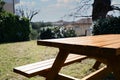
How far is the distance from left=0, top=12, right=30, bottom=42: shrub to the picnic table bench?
11964mm

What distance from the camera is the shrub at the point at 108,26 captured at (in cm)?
798

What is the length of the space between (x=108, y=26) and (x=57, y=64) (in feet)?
17.6

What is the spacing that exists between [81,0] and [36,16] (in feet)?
115

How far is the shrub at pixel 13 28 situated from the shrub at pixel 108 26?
862 centimetres

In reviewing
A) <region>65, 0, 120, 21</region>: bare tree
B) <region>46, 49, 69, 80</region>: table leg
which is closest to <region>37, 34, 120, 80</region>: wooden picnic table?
<region>46, 49, 69, 80</region>: table leg

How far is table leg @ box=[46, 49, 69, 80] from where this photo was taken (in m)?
3.12

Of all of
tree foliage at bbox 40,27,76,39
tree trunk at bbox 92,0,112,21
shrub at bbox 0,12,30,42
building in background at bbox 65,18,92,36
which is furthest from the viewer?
tree foliage at bbox 40,27,76,39

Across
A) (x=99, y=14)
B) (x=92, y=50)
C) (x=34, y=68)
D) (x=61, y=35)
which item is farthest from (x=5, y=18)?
(x=92, y=50)

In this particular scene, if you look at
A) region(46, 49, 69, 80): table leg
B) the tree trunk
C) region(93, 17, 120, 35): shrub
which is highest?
the tree trunk

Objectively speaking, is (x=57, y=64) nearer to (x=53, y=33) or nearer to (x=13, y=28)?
(x=13, y=28)

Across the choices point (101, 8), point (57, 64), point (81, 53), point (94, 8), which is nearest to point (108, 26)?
point (101, 8)

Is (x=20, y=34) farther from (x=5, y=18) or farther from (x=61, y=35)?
(x=61, y=35)

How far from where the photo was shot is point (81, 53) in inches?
104

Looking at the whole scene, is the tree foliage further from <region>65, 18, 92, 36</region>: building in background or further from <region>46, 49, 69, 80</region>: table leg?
<region>46, 49, 69, 80</region>: table leg
